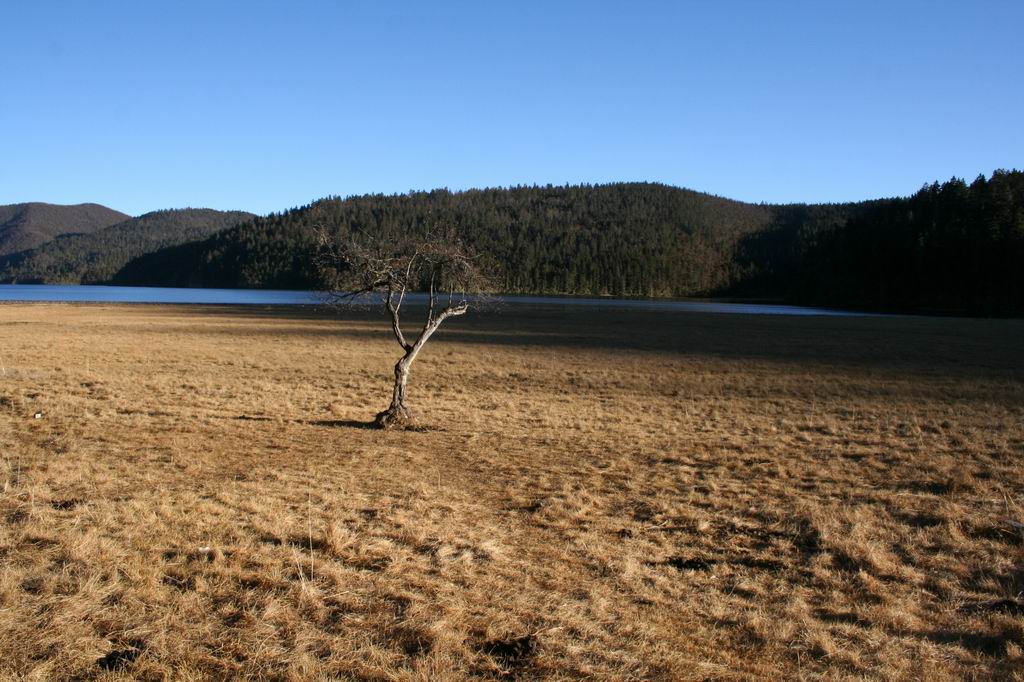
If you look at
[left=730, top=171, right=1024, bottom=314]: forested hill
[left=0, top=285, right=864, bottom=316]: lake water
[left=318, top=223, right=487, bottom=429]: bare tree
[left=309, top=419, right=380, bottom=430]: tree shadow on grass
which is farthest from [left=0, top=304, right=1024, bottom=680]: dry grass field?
[left=730, top=171, right=1024, bottom=314]: forested hill

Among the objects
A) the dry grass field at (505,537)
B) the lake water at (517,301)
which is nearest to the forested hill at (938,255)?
the lake water at (517,301)

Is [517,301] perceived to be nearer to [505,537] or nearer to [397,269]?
[397,269]

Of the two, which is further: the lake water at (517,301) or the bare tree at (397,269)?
the lake water at (517,301)

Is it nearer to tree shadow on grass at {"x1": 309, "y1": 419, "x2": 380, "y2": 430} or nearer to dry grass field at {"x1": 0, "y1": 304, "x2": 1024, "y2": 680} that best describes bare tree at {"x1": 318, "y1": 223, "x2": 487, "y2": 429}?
tree shadow on grass at {"x1": 309, "y1": 419, "x2": 380, "y2": 430}

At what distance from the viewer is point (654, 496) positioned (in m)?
9.72

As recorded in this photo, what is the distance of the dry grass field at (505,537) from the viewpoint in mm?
4785

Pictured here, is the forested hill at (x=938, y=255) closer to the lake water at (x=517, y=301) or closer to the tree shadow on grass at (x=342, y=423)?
the lake water at (x=517, y=301)

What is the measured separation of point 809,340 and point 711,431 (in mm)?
32356

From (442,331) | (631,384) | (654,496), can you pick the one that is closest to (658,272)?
(442,331)

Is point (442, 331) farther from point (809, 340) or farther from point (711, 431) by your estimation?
point (711, 431)

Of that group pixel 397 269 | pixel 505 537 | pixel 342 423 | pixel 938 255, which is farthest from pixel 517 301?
pixel 505 537

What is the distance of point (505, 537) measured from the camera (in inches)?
299

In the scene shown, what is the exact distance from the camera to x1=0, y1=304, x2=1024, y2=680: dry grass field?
479 centimetres

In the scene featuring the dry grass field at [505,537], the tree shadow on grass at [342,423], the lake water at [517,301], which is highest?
the lake water at [517,301]
